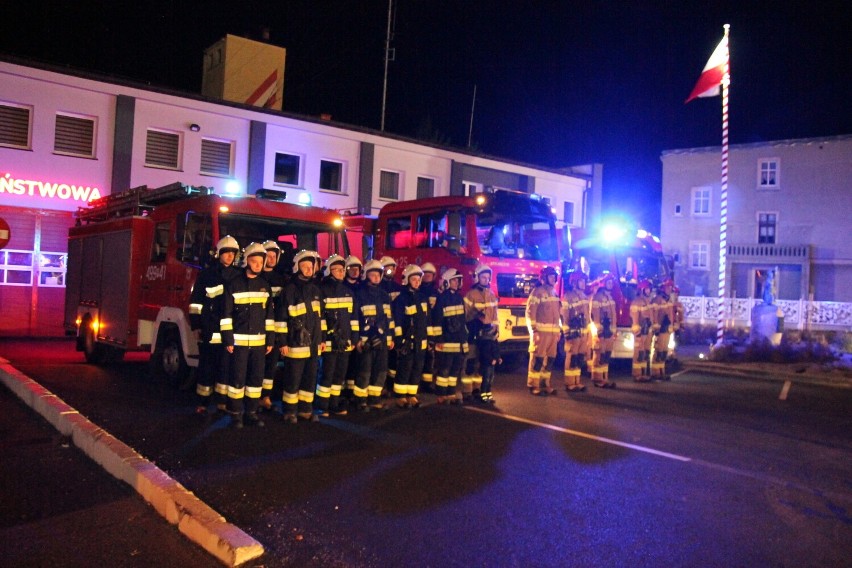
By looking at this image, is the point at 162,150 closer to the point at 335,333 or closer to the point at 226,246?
the point at 226,246

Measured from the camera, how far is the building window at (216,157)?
67.5 ft

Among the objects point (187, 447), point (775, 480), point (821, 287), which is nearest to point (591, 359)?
point (775, 480)

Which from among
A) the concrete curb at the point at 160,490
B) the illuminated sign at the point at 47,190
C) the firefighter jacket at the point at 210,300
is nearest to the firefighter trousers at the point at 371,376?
the firefighter jacket at the point at 210,300

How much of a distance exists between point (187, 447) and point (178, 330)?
10.9ft

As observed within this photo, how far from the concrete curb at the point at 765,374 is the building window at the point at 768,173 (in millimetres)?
21007

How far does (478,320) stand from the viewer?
10109 mm

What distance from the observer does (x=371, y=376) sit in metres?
9.45

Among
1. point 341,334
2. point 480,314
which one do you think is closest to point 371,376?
point 341,334

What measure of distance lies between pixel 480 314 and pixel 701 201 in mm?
29073

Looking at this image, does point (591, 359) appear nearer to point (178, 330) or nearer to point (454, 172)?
point (178, 330)

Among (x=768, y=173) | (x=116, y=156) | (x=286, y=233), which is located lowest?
(x=286, y=233)

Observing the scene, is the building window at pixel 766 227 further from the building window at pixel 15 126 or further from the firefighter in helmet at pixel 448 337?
the building window at pixel 15 126

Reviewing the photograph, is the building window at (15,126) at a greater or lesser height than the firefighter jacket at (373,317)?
greater

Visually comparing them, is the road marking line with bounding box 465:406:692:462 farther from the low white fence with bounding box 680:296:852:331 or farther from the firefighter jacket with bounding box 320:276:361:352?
the low white fence with bounding box 680:296:852:331
